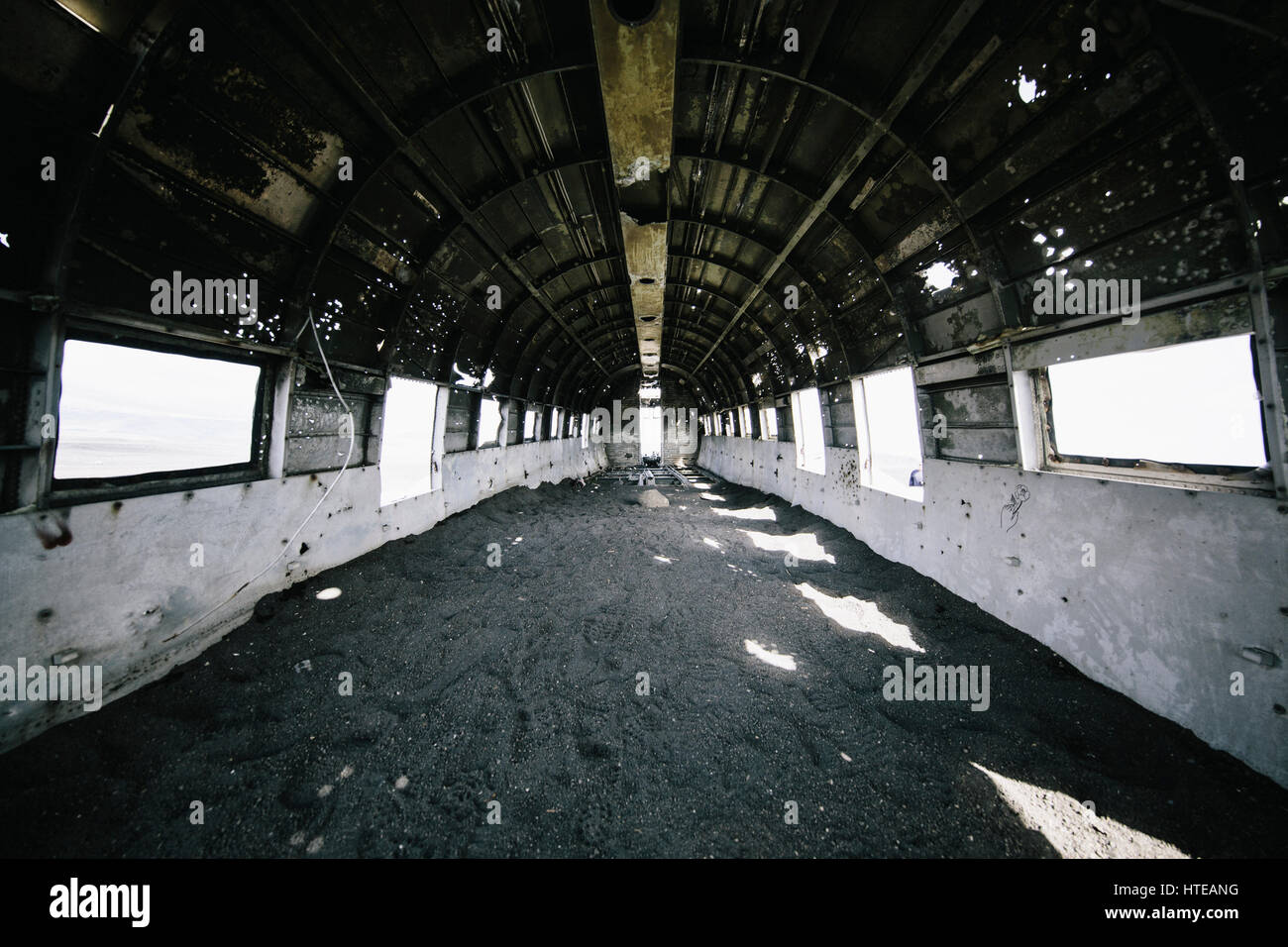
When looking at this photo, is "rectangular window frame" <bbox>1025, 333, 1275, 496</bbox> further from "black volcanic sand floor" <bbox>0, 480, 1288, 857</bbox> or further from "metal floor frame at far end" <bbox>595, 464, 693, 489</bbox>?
"metal floor frame at far end" <bbox>595, 464, 693, 489</bbox>

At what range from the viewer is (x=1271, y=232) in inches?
104

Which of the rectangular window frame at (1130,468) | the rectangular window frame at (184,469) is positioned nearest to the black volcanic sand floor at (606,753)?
the rectangular window frame at (184,469)

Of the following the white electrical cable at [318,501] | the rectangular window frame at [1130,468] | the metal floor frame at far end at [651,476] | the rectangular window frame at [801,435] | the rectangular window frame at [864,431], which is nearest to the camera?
the rectangular window frame at [1130,468]

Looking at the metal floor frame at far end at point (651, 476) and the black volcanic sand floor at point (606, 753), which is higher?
the metal floor frame at far end at point (651, 476)

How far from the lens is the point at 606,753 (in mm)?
2938

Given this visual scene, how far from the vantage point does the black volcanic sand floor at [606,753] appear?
2.37 metres

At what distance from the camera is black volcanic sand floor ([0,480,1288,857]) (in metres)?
2.37

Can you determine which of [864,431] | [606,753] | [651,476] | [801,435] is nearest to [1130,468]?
[864,431]

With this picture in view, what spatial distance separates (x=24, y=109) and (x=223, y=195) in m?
1.26

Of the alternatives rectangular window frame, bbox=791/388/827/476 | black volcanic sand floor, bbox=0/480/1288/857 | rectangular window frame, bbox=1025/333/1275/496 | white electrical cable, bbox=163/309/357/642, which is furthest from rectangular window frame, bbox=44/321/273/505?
rectangular window frame, bbox=791/388/827/476

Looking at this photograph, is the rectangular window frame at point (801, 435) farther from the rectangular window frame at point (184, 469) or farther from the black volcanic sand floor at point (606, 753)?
the rectangular window frame at point (184, 469)

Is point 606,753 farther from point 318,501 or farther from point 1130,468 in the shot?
point 1130,468

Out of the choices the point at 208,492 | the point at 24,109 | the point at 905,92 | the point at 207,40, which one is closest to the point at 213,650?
the point at 208,492
